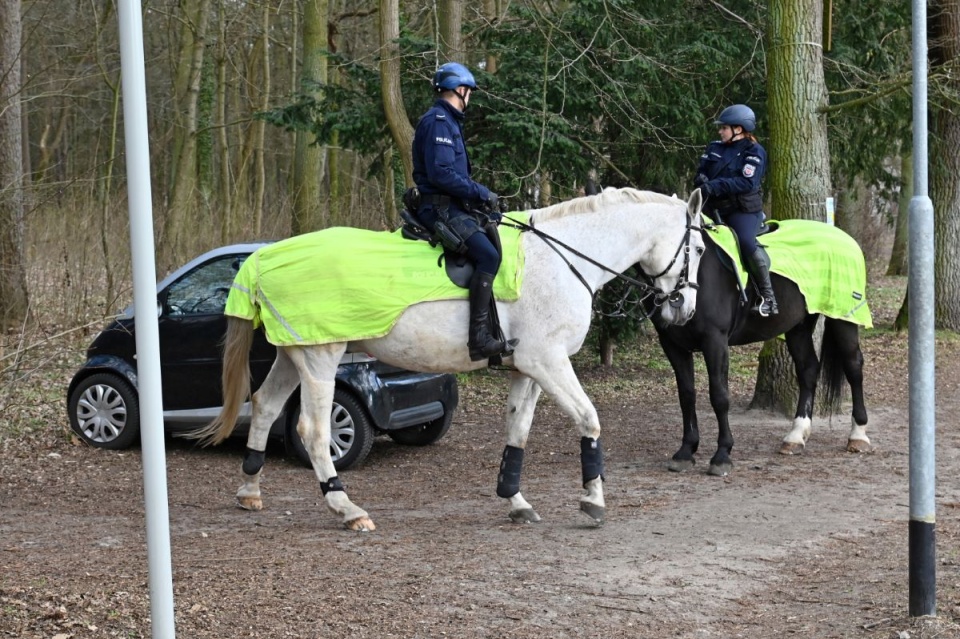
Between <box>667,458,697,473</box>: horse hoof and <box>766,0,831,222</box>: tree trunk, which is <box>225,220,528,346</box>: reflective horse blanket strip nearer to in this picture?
<box>667,458,697,473</box>: horse hoof

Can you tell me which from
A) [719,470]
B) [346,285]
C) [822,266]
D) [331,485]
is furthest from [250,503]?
[822,266]

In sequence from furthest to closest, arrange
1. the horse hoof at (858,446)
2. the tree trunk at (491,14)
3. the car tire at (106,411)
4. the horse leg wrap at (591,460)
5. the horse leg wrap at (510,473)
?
the tree trunk at (491,14)
the horse hoof at (858,446)
the car tire at (106,411)
the horse leg wrap at (510,473)
the horse leg wrap at (591,460)

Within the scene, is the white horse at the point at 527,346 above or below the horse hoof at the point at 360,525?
above

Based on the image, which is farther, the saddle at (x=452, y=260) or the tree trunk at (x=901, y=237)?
the tree trunk at (x=901, y=237)

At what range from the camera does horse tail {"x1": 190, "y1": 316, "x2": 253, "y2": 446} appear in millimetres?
7621

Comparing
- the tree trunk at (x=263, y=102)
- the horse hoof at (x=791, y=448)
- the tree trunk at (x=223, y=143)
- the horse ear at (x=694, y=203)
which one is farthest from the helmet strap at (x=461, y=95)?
the tree trunk at (x=263, y=102)

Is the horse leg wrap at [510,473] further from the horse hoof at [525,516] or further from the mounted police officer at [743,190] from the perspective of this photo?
the mounted police officer at [743,190]

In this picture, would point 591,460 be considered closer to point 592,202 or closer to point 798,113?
point 592,202

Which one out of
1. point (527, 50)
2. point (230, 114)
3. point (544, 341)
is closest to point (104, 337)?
point (544, 341)

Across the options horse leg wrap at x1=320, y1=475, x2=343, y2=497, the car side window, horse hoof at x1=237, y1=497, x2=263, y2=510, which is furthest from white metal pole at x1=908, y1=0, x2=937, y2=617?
the car side window

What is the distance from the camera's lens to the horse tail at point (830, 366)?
10.5m

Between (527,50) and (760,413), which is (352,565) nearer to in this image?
(760,413)

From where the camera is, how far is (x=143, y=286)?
4082 mm

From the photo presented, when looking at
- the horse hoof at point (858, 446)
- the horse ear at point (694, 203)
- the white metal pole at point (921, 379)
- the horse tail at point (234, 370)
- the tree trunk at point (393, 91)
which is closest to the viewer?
the white metal pole at point (921, 379)
